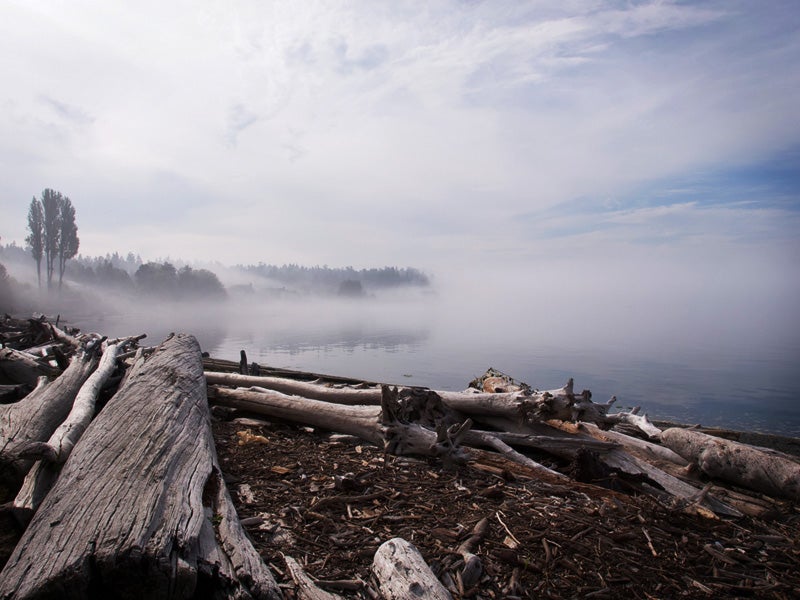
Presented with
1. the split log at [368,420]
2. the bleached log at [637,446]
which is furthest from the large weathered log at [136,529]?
the bleached log at [637,446]

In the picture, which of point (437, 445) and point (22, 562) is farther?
point (437, 445)

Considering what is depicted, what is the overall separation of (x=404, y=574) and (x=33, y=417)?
4.88 meters

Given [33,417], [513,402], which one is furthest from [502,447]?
[33,417]

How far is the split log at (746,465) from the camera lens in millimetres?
5234

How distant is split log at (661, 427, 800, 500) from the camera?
5.23m

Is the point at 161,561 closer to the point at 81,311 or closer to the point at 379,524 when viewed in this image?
the point at 379,524

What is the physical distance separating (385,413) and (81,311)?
98487mm

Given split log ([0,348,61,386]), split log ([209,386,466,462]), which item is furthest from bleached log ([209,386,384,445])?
split log ([0,348,61,386])

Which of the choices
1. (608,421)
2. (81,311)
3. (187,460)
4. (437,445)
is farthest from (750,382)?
(81,311)

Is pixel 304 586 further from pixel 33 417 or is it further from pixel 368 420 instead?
pixel 33 417

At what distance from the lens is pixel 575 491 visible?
448cm

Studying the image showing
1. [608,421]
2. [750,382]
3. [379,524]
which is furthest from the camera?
[750,382]

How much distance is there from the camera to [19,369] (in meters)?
9.04

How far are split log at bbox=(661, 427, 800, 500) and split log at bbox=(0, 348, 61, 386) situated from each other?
11046 millimetres
